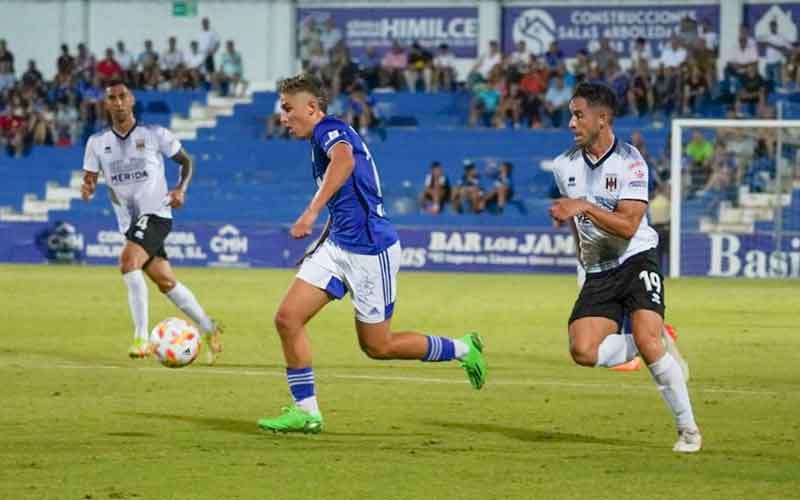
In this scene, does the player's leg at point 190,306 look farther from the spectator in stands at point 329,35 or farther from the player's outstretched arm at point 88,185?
the spectator in stands at point 329,35

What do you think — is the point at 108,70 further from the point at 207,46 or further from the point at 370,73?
the point at 370,73

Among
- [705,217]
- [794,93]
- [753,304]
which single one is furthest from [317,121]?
[794,93]

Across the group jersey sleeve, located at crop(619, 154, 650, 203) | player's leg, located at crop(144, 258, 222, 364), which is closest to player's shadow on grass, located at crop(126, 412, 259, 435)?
jersey sleeve, located at crop(619, 154, 650, 203)

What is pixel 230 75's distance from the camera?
40.0 metres

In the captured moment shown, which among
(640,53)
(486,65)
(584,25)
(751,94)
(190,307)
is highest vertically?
(584,25)

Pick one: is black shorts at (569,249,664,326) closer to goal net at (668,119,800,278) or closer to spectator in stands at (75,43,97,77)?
goal net at (668,119,800,278)

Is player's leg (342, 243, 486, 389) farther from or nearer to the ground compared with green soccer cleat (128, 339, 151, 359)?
farther from the ground

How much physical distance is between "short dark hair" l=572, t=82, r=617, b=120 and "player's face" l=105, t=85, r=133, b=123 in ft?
20.8

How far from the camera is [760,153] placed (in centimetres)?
2994

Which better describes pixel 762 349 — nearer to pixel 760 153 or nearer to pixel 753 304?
pixel 753 304

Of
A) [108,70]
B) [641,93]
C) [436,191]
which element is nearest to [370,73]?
[436,191]

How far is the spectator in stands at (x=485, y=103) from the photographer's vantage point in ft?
119

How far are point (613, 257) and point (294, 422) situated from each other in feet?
6.85

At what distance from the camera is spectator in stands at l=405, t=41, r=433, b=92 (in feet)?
127
